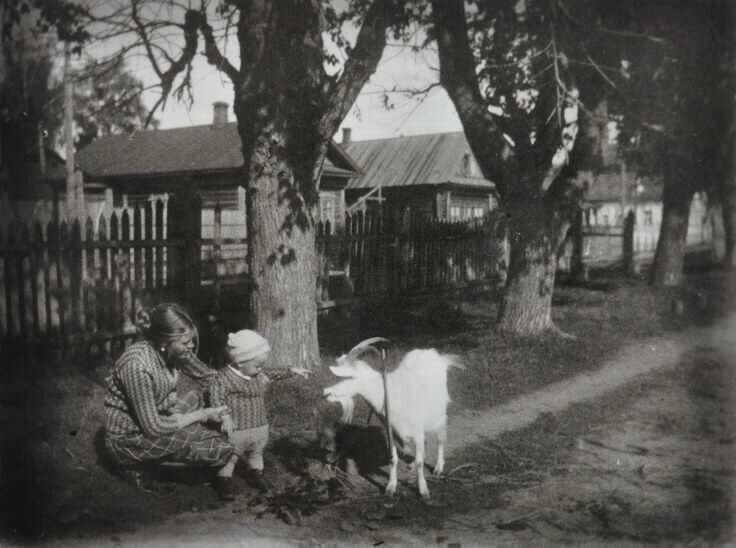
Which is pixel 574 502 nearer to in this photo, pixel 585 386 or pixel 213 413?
pixel 213 413

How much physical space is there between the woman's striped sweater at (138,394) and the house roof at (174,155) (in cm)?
1869

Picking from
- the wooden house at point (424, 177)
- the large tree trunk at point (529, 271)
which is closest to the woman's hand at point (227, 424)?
the large tree trunk at point (529, 271)

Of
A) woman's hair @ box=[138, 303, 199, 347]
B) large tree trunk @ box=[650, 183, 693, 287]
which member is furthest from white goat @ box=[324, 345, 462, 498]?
large tree trunk @ box=[650, 183, 693, 287]

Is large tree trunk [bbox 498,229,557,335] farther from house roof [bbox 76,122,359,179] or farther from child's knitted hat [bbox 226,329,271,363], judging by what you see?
house roof [bbox 76,122,359,179]

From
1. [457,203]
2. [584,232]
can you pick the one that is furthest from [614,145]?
[457,203]

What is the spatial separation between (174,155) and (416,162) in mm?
10596

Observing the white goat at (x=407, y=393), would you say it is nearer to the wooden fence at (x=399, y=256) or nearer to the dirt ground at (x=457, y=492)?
the dirt ground at (x=457, y=492)

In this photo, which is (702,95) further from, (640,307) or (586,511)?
(586,511)

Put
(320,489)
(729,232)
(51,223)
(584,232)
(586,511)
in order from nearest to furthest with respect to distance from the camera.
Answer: (586,511) → (320,489) → (51,223) → (729,232) → (584,232)

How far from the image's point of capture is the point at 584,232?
18750 mm

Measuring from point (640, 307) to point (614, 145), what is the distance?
151 inches

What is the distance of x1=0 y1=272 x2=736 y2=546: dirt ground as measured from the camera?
3.73 metres

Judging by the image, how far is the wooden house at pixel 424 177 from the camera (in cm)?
2934

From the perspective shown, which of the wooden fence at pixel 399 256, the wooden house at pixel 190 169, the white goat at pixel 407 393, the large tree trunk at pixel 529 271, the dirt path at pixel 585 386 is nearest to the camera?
the white goat at pixel 407 393
